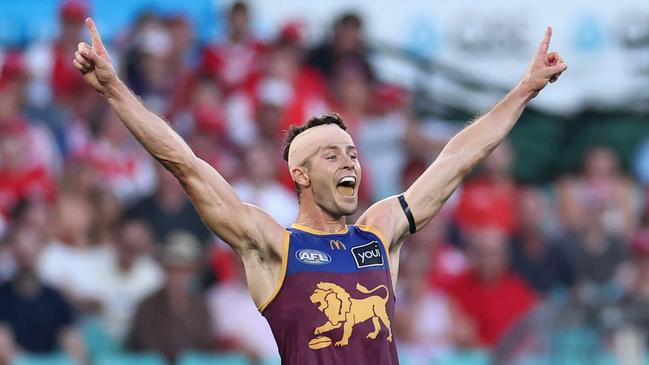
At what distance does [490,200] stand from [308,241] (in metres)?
6.23

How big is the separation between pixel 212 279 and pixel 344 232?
15.6ft

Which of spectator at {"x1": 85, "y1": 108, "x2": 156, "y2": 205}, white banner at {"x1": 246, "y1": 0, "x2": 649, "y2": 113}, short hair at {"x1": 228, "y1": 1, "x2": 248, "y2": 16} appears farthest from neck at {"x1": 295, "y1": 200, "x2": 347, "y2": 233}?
white banner at {"x1": 246, "y1": 0, "x2": 649, "y2": 113}

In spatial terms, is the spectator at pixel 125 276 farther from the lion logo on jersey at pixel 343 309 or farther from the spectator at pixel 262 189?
the lion logo on jersey at pixel 343 309

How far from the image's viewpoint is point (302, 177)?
674 centimetres

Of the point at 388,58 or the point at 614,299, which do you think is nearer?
the point at 614,299

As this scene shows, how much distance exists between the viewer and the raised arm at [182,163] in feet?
20.8

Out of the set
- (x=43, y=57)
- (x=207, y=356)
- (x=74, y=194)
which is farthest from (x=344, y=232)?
(x=43, y=57)

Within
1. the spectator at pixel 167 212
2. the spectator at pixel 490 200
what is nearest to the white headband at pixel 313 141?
the spectator at pixel 167 212

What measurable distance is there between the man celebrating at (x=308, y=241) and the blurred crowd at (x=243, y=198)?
14.2ft

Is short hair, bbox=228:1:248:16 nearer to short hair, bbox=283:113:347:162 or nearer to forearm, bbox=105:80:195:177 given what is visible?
short hair, bbox=283:113:347:162

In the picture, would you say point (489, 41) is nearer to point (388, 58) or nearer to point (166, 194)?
point (388, 58)

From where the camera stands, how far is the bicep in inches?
251

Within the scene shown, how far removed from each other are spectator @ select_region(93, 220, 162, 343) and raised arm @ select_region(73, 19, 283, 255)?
4.56 metres

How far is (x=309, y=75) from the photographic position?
43.2 feet
